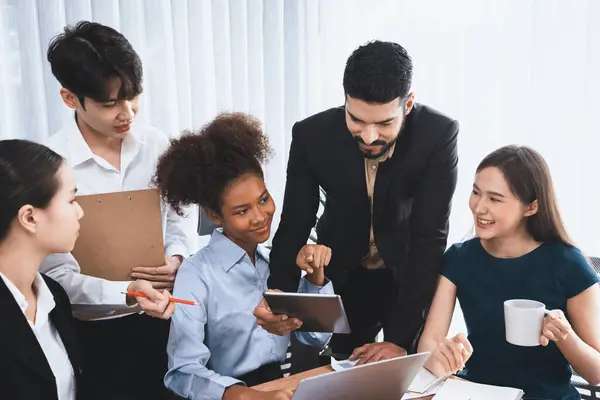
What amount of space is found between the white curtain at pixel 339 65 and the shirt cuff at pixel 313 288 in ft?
4.46

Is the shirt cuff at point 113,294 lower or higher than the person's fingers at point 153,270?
lower

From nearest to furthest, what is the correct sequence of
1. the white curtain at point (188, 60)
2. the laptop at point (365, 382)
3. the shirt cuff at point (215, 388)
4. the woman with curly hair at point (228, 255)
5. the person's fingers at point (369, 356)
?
the laptop at point (365, 382) < the shirt cuff at point (215, 388) < the person's fingers at point (369, 356) < the woman with curly hair at point (228, 255) < the white curtain at point (188, 60)

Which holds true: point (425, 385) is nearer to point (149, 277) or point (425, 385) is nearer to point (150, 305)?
point (150, 305)

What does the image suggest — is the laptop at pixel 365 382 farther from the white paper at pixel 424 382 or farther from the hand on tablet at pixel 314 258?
the hand on tablet at pixel 314 258

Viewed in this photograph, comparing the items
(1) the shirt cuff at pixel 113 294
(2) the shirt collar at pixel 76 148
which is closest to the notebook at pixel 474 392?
(1) the shirt cuff at pixel 113 294

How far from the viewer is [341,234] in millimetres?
1857

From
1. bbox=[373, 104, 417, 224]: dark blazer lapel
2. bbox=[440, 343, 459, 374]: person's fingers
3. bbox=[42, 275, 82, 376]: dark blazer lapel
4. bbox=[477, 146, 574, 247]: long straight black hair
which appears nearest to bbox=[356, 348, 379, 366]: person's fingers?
bbox=[440, 343, 459, 374]: person's fingers

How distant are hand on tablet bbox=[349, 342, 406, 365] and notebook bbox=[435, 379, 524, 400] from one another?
21cm

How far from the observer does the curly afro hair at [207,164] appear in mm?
1658

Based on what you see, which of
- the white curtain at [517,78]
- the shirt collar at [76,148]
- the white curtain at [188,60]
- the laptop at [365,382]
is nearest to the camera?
→ the laptop at [365,382]

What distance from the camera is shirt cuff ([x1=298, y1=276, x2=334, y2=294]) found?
68.2 inches

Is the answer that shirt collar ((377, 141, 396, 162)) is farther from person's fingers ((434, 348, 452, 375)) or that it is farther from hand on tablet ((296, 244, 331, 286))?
person's fingers ((434, 348, 452, 375))

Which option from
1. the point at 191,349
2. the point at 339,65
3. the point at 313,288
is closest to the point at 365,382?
the point at 191,349

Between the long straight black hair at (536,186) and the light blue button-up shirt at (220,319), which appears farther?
the long straight black hair at (536,186)
